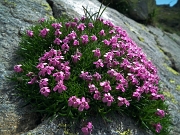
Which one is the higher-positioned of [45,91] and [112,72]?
[112,72]

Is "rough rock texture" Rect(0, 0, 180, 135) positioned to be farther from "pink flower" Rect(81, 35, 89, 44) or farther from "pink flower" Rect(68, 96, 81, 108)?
"pink flower" Rect(81, 35, 89, 44)

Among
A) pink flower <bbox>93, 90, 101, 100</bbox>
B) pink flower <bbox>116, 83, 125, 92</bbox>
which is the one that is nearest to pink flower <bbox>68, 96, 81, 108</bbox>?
pink flower <bbox>93, 90, 101, 100</bbox>

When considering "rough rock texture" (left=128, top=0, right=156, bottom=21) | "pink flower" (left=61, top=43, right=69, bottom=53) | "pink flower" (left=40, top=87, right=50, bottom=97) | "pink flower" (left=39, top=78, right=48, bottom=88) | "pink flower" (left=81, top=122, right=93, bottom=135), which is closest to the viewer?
"pink flower" (left=81, top=122, right=93, bottom=135)

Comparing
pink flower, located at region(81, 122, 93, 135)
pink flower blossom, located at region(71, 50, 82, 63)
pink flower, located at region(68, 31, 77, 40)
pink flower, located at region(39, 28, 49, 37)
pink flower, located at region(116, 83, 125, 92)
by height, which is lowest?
pink flower, located at region(81, 122, 93, 135)

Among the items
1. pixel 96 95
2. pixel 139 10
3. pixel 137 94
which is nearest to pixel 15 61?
pixel 96 95

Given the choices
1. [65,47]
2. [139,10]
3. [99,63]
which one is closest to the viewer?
[99,63]

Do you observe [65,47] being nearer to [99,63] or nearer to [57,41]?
[57,41]

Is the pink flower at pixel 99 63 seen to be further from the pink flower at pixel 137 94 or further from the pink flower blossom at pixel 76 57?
the pink flower at pixel 137 94
